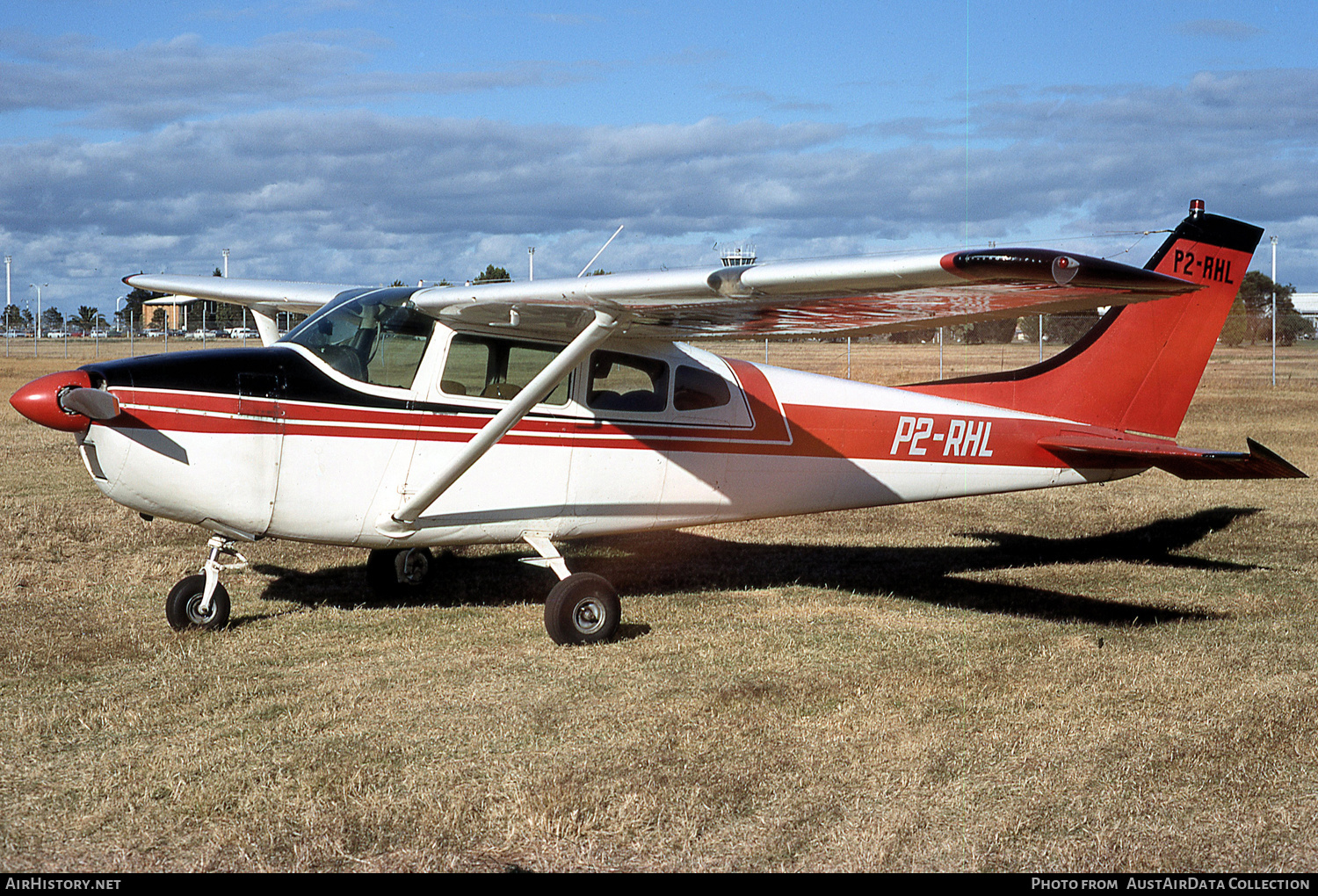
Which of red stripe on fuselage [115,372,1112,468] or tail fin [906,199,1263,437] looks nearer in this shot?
red stripe on fuselage [115,372,1112,468]

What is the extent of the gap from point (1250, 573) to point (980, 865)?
6.76m

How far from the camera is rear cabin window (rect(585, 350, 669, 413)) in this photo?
7887mm

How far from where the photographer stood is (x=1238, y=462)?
7.83 metres

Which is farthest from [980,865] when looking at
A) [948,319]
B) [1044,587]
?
[1044,587]

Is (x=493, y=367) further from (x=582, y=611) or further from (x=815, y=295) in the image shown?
(x=815, y=295)

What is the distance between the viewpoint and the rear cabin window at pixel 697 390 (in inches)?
323

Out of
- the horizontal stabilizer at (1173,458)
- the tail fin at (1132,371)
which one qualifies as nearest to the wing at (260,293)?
the tail fin at (1132,371)

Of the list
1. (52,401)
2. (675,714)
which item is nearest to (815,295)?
(675,714)

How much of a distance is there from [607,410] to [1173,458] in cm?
431

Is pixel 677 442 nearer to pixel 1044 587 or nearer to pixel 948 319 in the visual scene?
pixel 948 319

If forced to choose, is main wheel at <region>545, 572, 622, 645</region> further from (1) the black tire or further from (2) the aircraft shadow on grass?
(1) the black tire

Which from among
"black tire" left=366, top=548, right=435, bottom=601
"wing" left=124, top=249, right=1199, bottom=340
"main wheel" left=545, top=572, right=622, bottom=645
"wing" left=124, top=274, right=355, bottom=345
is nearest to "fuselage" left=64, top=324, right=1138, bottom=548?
"wing" left=124, top=249, right=1199, bottom=340

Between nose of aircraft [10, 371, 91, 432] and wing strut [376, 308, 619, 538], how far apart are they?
190 centimetres

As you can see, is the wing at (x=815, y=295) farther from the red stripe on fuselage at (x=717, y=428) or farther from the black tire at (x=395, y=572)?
the black tire at (x=395, y=572)
